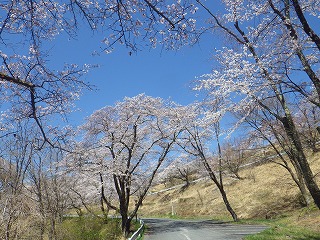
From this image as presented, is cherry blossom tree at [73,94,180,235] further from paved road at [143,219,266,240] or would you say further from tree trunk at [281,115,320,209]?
tree trunk at [281,115,320,209]

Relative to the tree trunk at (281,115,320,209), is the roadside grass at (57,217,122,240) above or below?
below

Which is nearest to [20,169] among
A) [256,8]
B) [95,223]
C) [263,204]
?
[95,223]

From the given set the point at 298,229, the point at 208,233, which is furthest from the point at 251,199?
the point at 298,229

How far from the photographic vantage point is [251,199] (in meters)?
33.9

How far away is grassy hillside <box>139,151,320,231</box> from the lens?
2583 cm

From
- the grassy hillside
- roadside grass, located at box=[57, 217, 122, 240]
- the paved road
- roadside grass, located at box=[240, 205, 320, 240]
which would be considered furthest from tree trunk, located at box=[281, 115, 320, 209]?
roadside grass, located at box=[57, 217, 122, 240]

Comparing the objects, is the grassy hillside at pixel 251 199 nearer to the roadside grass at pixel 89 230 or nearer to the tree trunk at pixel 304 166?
the tree trunk at pixel 304 166

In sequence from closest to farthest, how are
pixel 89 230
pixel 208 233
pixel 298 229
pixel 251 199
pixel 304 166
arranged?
pixel 304 166, pixel 298 229, pixel 208 233, pixel 89 230, pixel 251 199

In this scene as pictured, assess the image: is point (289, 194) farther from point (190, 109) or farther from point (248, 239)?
point (248, 239)

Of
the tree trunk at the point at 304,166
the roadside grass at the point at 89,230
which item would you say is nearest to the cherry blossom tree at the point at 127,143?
the roadside grass at the point at 89,230

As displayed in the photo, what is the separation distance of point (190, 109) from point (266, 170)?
18725mm

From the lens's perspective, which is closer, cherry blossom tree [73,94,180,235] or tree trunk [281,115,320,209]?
tree trunk [281,115,320,209]

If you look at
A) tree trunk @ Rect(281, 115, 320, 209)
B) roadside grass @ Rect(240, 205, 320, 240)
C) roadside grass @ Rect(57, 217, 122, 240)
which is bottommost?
roadside grass @ Rect(240, 205, 320, 240)

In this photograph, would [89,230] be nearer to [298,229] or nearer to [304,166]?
[298,229]
